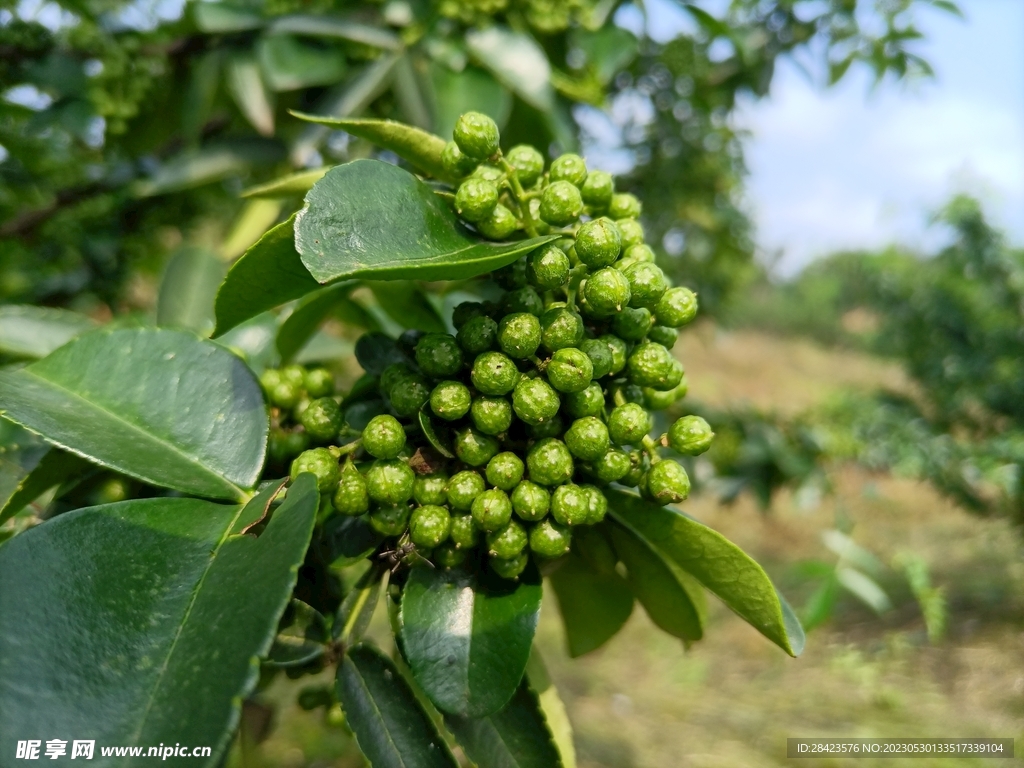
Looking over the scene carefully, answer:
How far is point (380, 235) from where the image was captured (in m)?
0.52

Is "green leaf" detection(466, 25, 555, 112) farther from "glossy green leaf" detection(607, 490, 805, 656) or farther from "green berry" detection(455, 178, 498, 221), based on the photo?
"glossy green leaf" detection(607, 490, 805, 656)

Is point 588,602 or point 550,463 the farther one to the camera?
point 588,602

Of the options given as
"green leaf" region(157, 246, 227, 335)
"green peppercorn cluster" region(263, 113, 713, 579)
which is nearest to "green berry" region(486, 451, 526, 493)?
"green peppercorn cluster" region(263, 113, 713, 579)

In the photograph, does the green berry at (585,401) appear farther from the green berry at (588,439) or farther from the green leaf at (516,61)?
the green leaf at (516,61)

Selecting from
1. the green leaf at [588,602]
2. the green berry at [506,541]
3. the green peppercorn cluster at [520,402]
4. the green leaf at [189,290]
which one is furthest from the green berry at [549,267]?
the green leaf at [189,290]

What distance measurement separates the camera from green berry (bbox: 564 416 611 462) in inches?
23.1

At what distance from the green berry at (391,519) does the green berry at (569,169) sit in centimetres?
35

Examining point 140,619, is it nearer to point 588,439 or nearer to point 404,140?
point 588,439

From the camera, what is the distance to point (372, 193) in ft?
1.77

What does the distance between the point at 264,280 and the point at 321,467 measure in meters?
0.17

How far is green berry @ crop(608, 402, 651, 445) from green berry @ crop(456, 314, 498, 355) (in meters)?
0.13

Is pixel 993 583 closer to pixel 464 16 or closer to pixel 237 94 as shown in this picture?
pixel 464 16

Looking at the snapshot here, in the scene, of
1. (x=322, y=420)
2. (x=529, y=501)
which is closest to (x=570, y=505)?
(x=529, y=501)

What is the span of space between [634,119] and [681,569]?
5.88 feet
